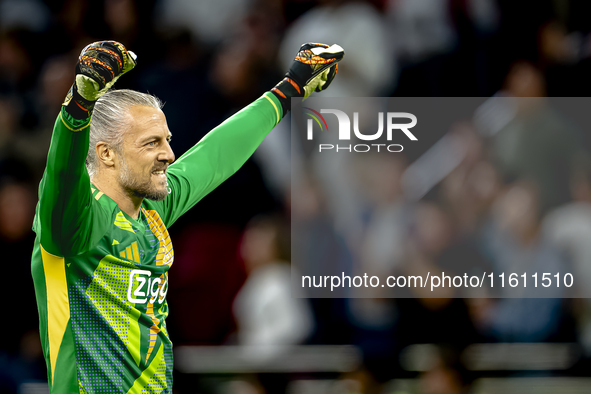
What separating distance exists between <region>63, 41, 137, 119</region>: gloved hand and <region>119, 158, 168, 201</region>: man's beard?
1.58 feet

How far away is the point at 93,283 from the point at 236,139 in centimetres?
114

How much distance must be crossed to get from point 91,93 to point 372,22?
447 centimetres

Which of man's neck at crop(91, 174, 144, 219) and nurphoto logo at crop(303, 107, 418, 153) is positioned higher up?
nurphoto logo at crop(303, 107, 418, 153)

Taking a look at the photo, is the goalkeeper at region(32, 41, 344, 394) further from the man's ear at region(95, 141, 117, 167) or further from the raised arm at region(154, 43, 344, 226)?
the raised arm at region(154, 43, 344, 226)

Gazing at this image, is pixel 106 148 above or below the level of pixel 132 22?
below

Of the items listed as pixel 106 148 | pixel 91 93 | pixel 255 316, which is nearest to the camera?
pixel 91 93

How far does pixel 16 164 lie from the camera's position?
20.2 feet

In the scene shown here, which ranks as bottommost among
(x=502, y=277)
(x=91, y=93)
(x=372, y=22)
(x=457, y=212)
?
(x=91, y=93)

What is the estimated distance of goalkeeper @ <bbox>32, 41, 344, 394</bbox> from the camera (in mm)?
2291

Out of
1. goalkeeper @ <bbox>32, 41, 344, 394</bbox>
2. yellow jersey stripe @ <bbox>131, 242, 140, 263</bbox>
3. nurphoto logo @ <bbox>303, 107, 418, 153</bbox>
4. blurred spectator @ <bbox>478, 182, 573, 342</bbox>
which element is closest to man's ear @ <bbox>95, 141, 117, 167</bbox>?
goalkeeper @ <bbox>32, 41, 344, 394</bbox>

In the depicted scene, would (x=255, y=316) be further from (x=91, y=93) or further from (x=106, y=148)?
(x=91, y=93)

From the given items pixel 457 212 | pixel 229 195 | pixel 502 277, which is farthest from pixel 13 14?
pixel 502 277

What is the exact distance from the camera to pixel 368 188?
5996 millimetres

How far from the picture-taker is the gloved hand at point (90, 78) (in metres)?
2.19
